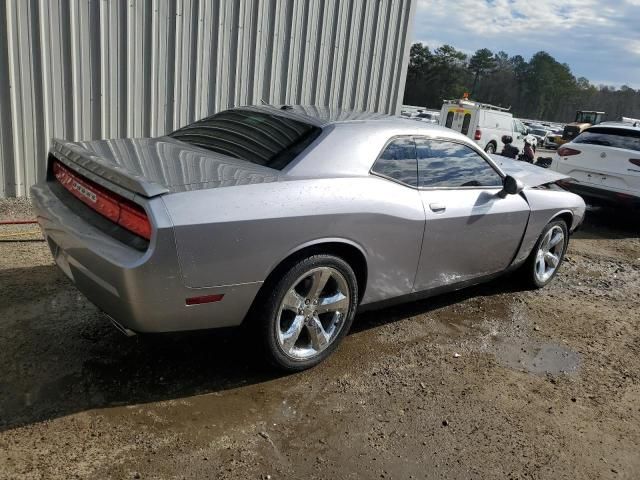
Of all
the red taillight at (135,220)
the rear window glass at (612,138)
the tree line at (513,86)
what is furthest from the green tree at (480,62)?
the red taillight at (135,220)

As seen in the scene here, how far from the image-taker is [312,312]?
3.16 m

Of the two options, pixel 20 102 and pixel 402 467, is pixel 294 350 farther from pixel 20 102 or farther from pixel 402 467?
pixel 20 102

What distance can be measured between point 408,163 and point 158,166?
5.41ft

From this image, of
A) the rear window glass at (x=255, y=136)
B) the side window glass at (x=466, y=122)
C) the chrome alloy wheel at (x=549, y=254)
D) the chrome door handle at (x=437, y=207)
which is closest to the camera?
the rear window glass at (x=255, y=136)

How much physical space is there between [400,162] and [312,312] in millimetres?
1179

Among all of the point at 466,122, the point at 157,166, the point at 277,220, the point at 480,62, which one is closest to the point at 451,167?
the point at 277,220

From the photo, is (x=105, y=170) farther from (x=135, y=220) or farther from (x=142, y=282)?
(x=142, y=282)

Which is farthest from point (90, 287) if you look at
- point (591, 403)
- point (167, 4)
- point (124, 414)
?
point (167, 4)

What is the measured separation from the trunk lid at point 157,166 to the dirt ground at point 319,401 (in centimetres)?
77

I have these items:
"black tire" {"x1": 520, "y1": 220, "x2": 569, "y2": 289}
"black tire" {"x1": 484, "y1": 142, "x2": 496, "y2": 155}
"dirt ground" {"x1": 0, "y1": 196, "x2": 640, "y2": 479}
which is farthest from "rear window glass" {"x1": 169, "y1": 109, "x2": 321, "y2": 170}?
"black tire" {"x1": 484, "y1": 142, "x2": 496, "y2": 155}

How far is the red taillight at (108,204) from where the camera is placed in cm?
249

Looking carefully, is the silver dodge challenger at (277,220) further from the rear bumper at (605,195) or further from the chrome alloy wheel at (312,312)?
the rear bumper at (605,195)

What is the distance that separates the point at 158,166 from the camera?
284 cm

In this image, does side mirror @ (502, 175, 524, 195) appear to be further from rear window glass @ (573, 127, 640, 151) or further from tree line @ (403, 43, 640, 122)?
tree line @ (403, 43, 640, 122)
